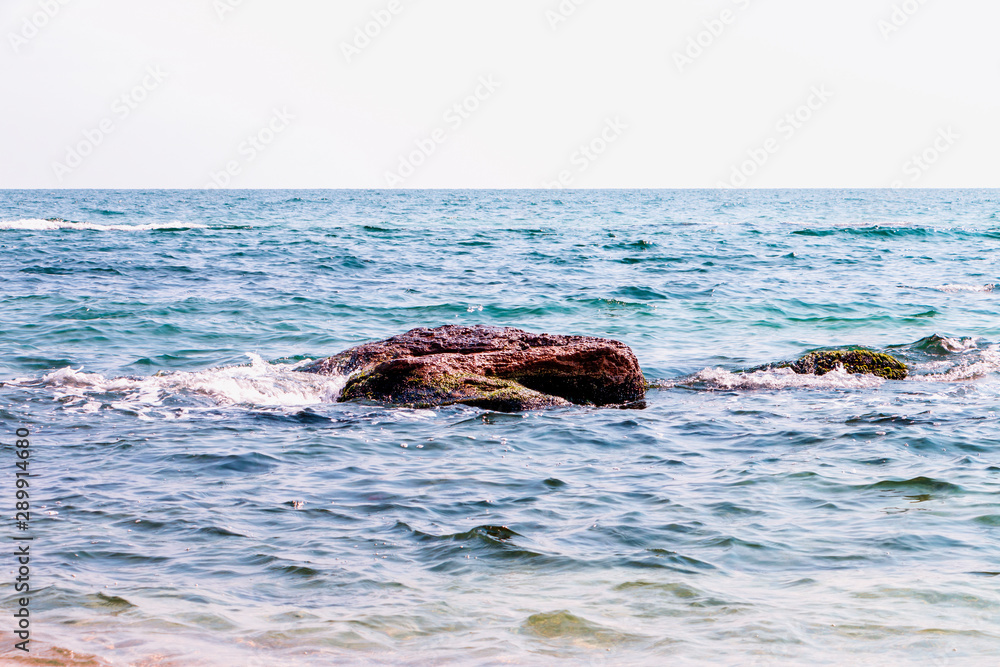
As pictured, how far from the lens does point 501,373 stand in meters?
9.23

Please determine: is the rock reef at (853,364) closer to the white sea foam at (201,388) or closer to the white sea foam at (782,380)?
the white sea foam at (782,380)

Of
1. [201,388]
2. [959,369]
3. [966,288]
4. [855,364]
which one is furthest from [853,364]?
[966,288]

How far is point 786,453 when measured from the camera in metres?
7.12

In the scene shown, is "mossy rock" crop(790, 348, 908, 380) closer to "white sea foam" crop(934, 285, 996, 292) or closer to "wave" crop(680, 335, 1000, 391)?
"wave" crop(680, 335, 1000, 391)

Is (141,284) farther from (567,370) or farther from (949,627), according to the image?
(949,627)

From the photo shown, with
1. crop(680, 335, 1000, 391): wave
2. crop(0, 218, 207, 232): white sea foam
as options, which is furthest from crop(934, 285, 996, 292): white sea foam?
crop(0, 218, 207, 232): white sea foam

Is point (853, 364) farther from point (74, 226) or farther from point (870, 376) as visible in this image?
point (74, 226)

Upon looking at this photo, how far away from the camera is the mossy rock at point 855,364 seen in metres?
10.3

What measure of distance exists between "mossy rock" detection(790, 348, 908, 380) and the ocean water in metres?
0.28

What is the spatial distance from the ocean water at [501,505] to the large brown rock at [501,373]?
1.05 feet

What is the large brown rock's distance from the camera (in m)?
8.84

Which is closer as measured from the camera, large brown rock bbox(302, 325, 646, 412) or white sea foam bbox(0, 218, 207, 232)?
large brown rock bbox(302, 325, 646, 412)

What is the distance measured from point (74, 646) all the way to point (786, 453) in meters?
5.42

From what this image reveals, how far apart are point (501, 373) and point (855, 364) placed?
4.50 m
